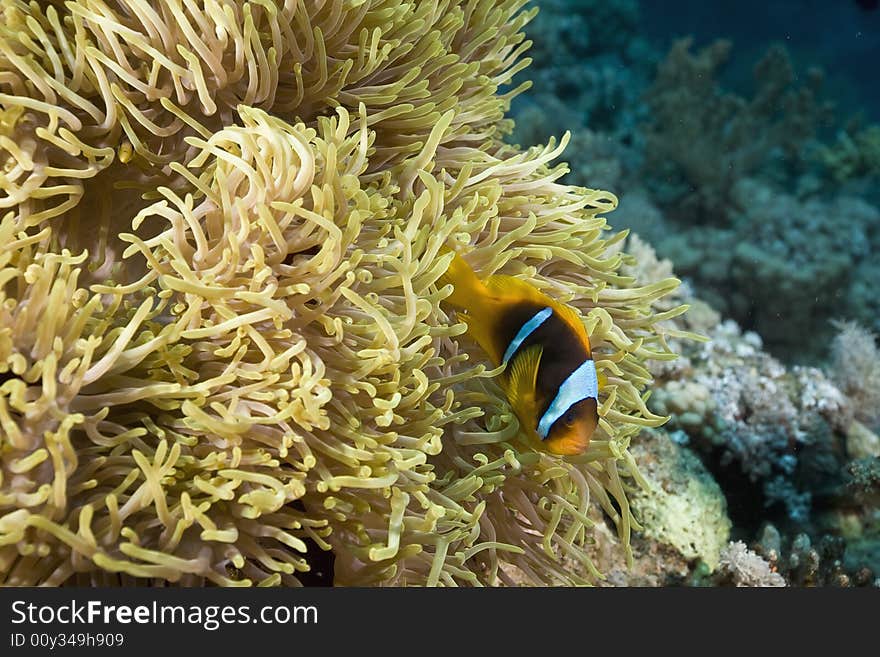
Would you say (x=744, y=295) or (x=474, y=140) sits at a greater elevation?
(x=474, y=140)

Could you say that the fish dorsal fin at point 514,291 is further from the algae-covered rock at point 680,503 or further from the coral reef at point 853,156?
the coral reef at point 853,156

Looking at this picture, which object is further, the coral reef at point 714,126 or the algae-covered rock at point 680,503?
the coral reef at point 714,126

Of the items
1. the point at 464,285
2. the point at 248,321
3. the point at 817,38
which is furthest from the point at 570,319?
the point at 817,38

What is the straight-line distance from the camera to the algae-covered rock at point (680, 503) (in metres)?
2.10

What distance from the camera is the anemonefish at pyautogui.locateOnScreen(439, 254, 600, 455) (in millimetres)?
1202

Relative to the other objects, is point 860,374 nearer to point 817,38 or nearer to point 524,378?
point 524,378

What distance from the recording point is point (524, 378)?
1.23 meters

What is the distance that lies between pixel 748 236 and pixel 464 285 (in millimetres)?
3523

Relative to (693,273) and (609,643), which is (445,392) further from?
(693,273)

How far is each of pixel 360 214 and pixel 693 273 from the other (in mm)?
3331

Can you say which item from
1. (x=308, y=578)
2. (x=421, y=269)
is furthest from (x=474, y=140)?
(x=308, y=578)

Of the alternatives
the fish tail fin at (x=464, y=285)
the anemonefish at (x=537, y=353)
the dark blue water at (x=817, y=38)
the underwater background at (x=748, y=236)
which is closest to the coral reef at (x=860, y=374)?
the underwater background at (x=748, y=236)

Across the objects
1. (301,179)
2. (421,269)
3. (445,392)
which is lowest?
(445,392)

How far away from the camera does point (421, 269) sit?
1189 millimetres
